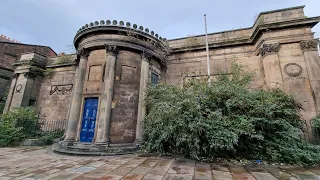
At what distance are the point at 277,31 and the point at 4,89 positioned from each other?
2380cm

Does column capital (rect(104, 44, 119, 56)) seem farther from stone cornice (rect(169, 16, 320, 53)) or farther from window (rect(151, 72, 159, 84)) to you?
stone cornice (rect(169, 16, 320, 53))

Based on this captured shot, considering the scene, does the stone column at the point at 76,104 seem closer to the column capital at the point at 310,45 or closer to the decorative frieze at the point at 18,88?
the decorative frieze at the point at 18,88

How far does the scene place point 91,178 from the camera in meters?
3.94

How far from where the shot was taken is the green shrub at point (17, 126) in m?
9.31

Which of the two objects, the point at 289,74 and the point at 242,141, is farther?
the point at 289,74

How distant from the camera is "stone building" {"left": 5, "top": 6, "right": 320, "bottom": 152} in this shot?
7996mm

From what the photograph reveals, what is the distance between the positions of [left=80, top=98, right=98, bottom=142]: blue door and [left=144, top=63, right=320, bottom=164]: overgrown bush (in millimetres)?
3274

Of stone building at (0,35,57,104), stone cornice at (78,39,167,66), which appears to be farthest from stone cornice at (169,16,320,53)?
stone building at (0,35,57,104)

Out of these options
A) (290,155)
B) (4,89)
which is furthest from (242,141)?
(4,89)

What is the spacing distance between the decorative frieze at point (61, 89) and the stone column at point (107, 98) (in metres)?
6.33

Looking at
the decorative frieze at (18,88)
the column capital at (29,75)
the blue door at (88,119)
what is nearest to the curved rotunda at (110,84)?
the blue door at (88,119)

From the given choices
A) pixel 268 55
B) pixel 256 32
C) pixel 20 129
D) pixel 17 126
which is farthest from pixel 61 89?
pixel 268 55

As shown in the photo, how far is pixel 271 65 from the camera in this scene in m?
8.85

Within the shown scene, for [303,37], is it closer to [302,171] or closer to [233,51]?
[233,51]
